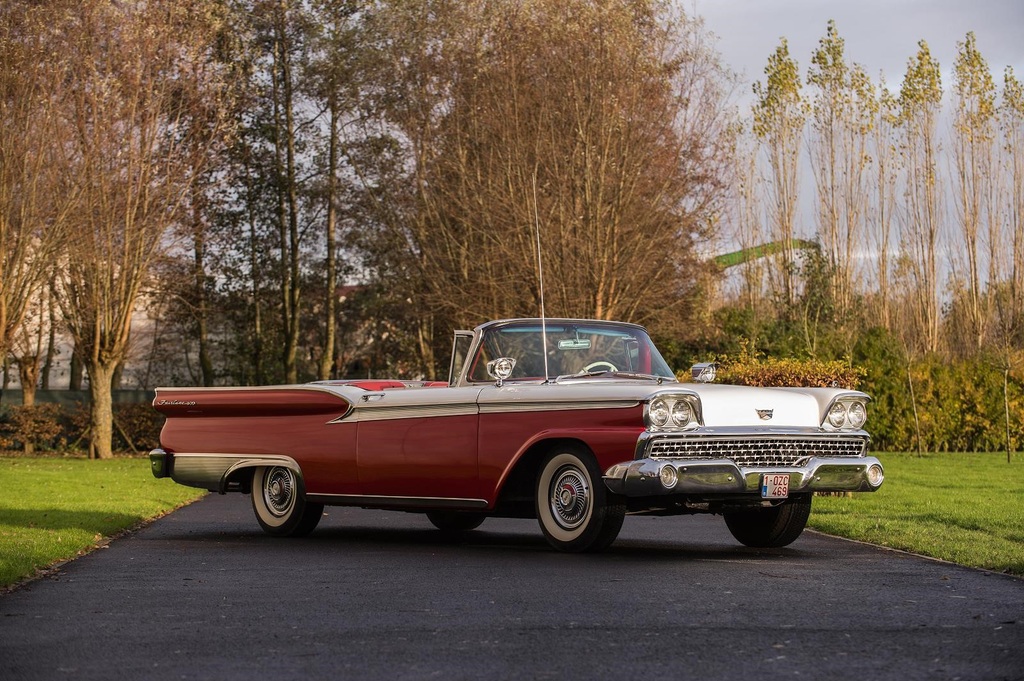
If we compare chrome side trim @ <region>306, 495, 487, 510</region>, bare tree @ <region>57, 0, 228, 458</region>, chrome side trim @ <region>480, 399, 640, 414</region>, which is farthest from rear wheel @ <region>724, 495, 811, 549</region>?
bare tree @ <region>57, 0, 228, 458</region>

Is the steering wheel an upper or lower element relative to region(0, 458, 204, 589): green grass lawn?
upper

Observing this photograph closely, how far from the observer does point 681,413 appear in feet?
31.1

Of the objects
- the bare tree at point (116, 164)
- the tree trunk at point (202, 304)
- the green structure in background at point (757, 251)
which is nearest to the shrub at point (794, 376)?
the green structure in background at point (757, 251)

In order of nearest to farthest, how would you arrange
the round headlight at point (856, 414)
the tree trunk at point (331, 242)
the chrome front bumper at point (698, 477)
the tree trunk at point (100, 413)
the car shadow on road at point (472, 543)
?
the chrome front bumper at point (698, 477) < the car shadow on road at point (472, 543) < the round headlight at point (856, 414) < the tree trunk at point (100, 413) < the tree trunk at point (331, 242)

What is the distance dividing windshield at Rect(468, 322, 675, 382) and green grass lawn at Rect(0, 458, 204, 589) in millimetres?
3622

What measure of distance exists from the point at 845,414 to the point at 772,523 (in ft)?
3.70

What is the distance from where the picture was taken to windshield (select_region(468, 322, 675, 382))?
11.1 metres

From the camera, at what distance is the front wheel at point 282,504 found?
477 inches

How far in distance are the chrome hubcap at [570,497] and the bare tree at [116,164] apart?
2220cm

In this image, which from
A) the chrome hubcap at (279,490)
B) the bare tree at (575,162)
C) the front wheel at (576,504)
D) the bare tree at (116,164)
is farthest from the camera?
the bare tree at (116,164)

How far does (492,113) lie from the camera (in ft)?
87.8

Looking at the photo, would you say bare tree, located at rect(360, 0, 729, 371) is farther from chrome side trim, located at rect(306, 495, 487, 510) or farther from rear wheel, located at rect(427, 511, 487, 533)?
chrome side trim, located at rect(306, 495, 487, 510)

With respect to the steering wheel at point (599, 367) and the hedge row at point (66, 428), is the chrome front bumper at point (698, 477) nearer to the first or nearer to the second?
the steering wheel at point (599, 367)

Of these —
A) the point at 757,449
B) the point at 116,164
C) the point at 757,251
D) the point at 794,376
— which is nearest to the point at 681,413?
the point at 757,449
